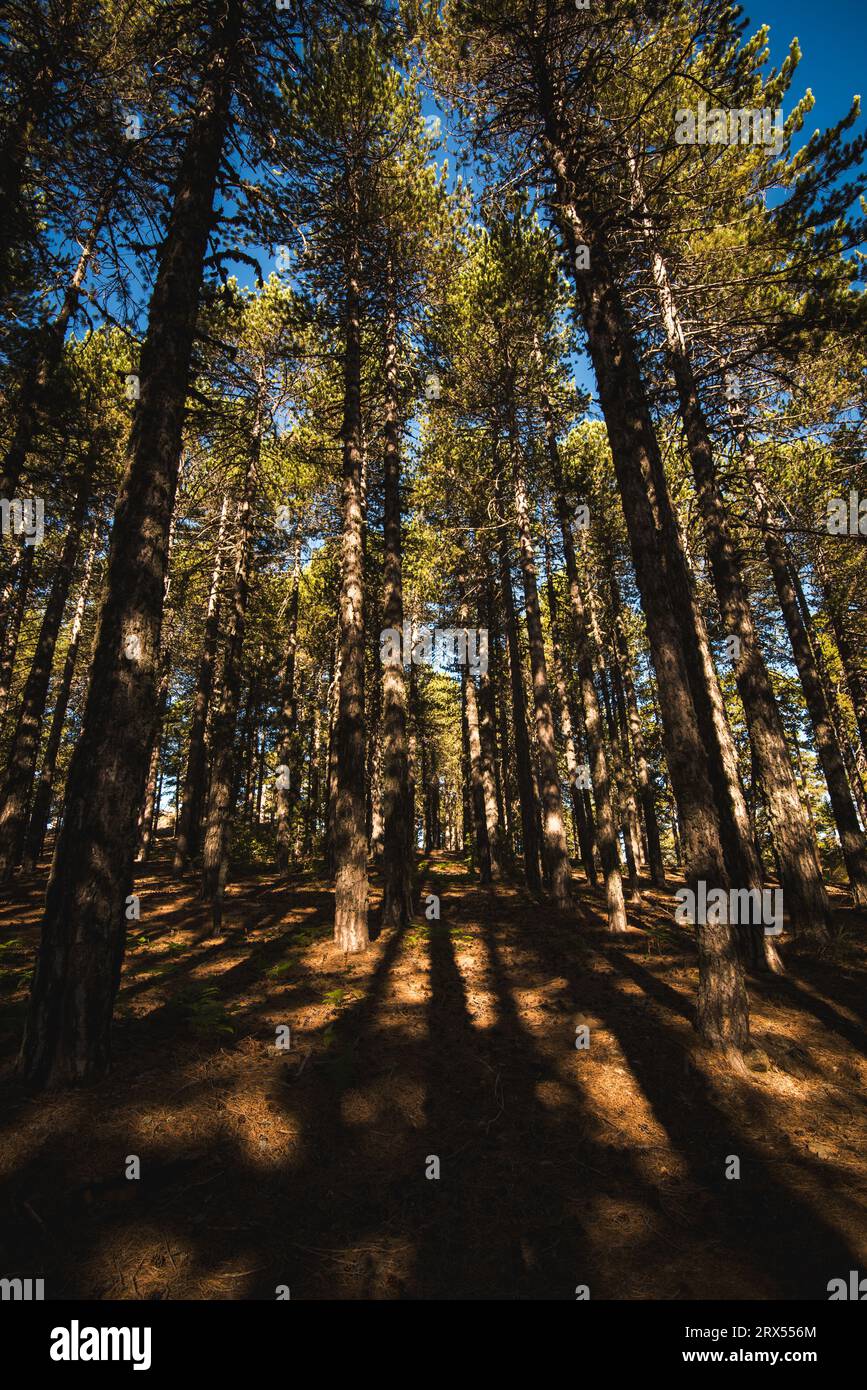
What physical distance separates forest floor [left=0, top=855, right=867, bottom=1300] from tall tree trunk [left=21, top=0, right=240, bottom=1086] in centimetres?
52

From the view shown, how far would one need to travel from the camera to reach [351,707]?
9.34 metres

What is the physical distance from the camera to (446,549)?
19.0m

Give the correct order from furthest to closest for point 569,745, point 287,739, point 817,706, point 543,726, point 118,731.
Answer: point 569,745 → point 287,739 → point 817,706 → point 543,726 → point 118,731

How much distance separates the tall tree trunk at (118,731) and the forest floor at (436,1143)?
0.52 meters

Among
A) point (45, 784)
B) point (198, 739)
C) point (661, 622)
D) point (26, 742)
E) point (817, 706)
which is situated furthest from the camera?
point (198, 739)

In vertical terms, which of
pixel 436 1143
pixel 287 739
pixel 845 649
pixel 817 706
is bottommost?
pixel 436 1143

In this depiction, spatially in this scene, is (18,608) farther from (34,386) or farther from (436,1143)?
(436,1143)

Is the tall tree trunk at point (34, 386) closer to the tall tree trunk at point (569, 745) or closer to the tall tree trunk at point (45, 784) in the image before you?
the tall tree trunk at point (45, 784)

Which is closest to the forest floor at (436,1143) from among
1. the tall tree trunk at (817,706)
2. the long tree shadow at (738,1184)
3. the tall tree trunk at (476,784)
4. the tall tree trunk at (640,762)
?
the long tree shadow at (738,1184)

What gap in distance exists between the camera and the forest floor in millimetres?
3152

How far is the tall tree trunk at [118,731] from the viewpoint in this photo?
4391 millimetres

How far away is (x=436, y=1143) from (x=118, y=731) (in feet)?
14.2

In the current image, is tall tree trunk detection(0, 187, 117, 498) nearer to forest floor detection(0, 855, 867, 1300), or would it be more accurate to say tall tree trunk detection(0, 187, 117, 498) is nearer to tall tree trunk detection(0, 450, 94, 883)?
tall tree trunk detection(0, 450, 94, 883)

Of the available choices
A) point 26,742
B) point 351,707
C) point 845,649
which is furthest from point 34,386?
point 845,649
